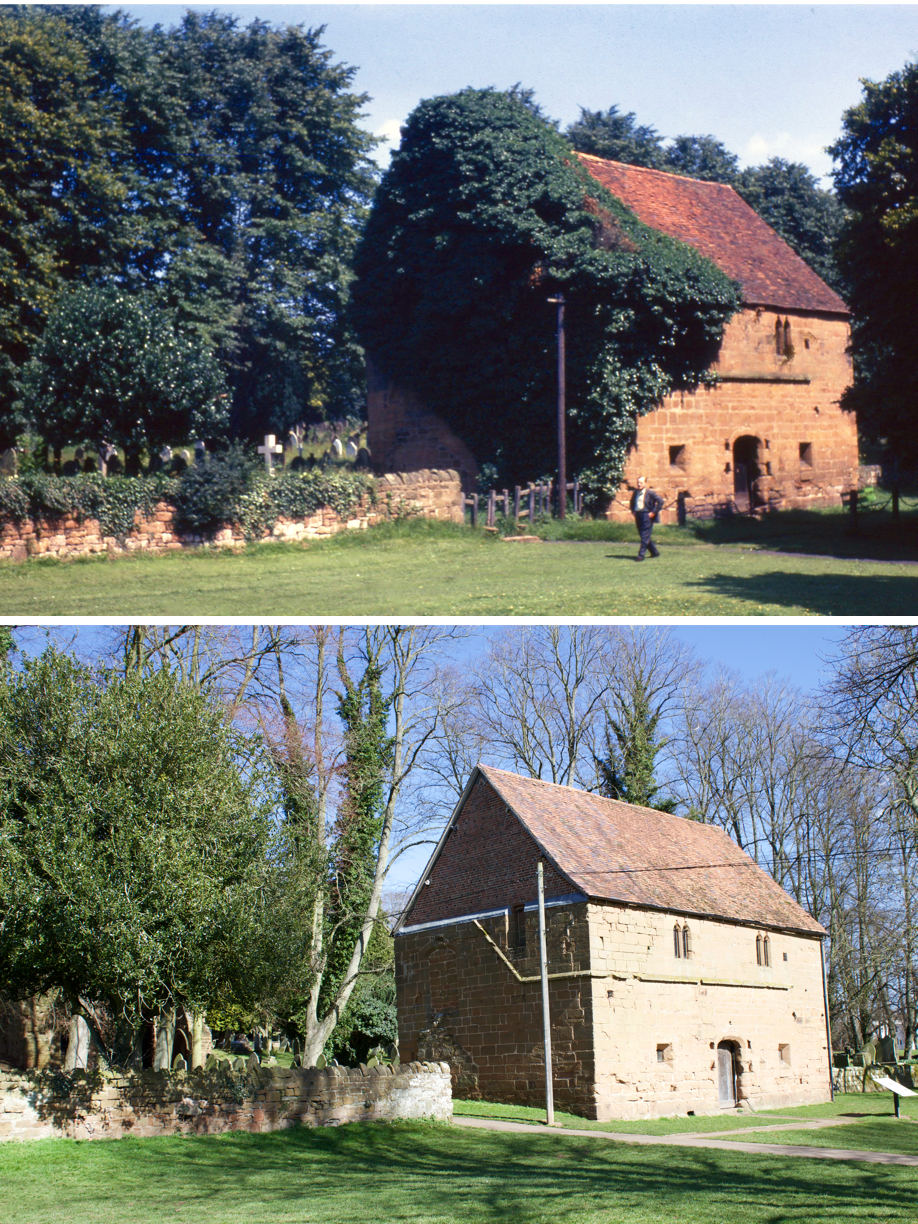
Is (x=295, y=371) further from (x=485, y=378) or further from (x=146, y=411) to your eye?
(x=146, y=411)

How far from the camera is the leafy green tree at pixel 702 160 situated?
40.9 m

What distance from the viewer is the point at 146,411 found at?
29047 mm

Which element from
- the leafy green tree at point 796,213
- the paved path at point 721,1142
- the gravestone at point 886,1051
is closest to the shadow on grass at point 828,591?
the paved path at point 721,1142

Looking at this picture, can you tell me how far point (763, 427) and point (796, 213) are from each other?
11.0 meters

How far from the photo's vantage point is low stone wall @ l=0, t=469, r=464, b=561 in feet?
83.4

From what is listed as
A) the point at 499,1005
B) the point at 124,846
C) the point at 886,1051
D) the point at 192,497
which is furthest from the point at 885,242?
the point at 886,1051

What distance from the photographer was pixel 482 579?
21.1 m

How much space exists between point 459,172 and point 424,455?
342 inches

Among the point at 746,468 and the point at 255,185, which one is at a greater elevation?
the point at 255,185

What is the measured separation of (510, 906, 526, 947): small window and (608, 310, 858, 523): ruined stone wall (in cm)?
1286

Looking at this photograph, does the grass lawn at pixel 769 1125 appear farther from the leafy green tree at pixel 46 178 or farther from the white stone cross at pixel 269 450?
the leafy green tree at pixel 46 178

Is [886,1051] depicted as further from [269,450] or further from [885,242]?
[269,450]

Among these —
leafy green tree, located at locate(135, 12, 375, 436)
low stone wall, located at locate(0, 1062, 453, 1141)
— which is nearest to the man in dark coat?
low stone wall, located at locate(0, 1062, 453, 1141)

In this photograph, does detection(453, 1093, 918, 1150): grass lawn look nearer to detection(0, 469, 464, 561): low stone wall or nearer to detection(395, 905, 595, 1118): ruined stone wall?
detection(395, 905, 595, 1118): ruined stone wall
